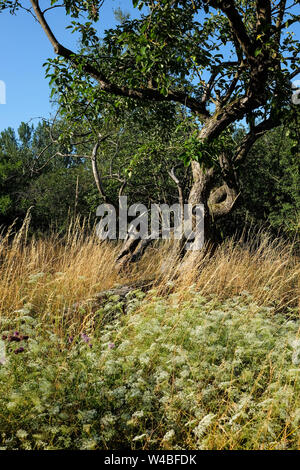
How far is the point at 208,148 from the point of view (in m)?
5.08

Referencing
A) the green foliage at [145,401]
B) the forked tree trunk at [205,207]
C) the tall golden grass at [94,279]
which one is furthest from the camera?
the forked tree trunk at [205,207]

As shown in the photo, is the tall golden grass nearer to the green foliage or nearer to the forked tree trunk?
the forked tree trunk

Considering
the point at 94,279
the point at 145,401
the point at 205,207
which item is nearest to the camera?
the point at 145,401

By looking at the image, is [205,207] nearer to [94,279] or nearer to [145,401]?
[94,279]

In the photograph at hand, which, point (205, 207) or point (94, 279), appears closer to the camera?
point (94, 279)

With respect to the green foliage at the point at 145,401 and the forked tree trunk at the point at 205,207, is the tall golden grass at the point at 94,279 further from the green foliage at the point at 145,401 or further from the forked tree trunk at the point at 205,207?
the green foliage at the point at 145,401

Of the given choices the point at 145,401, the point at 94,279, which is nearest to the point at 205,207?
the point at 94,279

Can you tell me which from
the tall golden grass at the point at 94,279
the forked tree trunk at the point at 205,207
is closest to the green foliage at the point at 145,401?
the tall golden grass at the point at 94,279

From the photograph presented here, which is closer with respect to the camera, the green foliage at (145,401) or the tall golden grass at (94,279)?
the green foliage at (145,401)

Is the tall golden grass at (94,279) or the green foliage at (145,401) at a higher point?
the tall golden grass at (94,279)

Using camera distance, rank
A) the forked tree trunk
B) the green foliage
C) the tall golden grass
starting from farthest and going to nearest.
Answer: the forked tree trunk < the tall golden grass < the green foliage

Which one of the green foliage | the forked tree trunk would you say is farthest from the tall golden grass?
the green foliage

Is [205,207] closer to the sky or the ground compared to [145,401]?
closer to the sky
